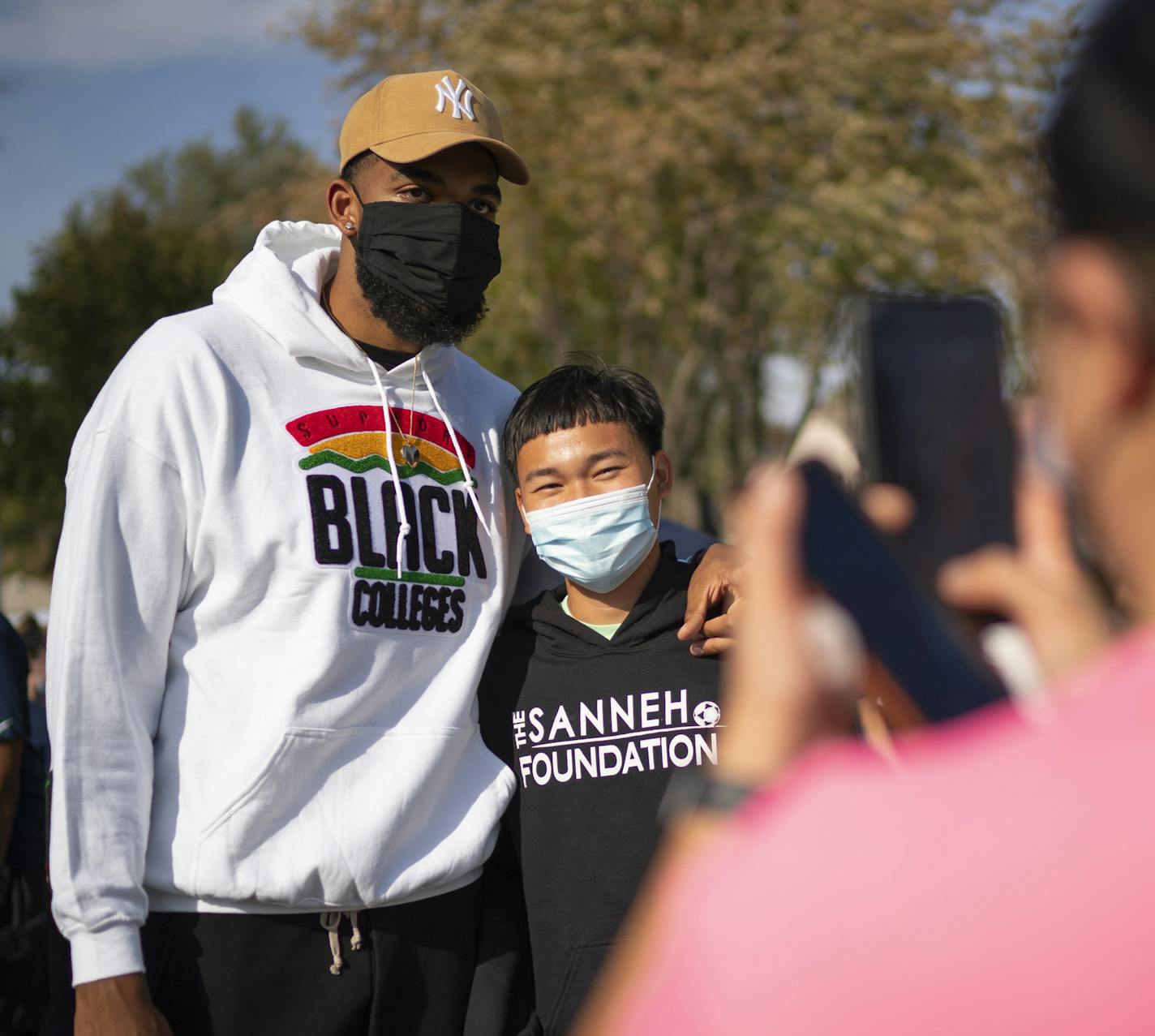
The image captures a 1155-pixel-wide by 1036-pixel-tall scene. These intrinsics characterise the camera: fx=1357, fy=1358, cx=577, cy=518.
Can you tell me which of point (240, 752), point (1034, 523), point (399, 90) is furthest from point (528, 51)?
point (1034, 523)

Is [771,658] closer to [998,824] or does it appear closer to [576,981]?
[998,824]

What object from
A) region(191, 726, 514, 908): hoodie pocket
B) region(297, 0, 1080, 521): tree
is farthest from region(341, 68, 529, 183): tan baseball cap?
region(297, 0, 1080, 521): tree

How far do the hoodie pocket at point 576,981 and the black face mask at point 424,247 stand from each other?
4.74 ft

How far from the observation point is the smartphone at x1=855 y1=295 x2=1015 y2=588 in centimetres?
105

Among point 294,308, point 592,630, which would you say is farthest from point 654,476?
point 294,308

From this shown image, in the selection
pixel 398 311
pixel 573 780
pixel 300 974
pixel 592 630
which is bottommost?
pixel 300 974

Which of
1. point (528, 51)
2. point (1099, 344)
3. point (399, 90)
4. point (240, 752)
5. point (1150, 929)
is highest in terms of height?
point (528, 51)

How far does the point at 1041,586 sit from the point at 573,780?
207 cm

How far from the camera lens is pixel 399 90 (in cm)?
308

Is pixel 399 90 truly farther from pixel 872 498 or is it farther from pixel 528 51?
pixel 528 51

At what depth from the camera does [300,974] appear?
2635mm

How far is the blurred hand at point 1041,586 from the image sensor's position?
3.34 feet

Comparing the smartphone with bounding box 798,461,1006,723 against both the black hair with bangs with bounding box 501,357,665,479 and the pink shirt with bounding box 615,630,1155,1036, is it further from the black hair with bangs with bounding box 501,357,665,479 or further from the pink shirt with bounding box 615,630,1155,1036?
the black hair with bangs with bounding box 501,357,665,479

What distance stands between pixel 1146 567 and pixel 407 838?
6.68 feet
